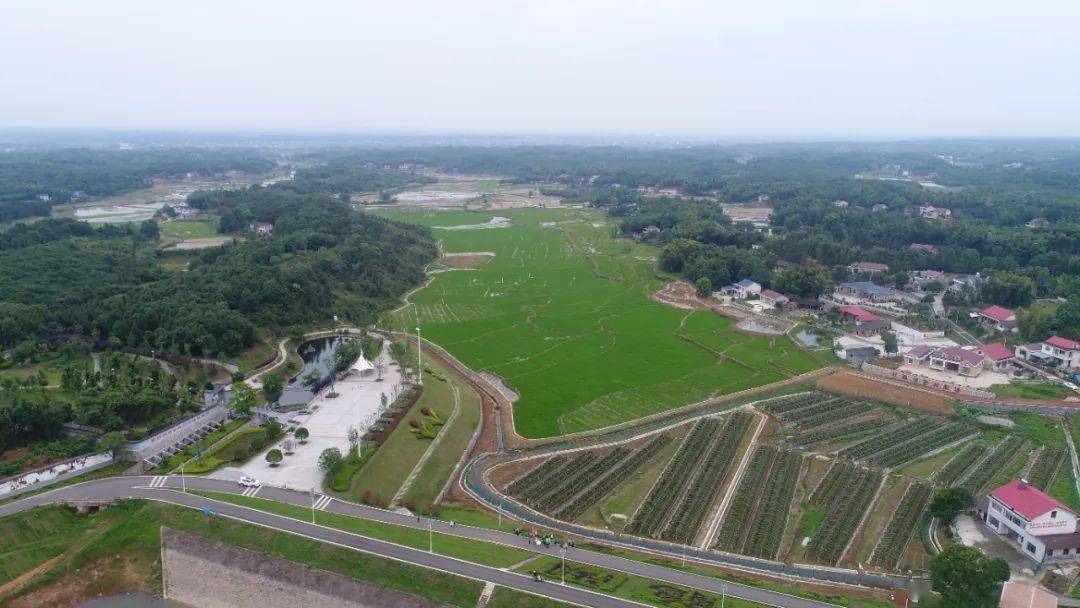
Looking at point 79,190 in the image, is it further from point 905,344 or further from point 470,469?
point 905,344

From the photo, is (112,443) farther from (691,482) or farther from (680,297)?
(680,297)

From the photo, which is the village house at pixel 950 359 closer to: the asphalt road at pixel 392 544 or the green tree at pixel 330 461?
the asphalt road at pixel 392 544

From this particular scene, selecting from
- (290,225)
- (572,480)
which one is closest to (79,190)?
A: (290,225)

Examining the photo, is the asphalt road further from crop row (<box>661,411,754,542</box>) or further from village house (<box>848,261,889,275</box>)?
village house (<box>848,261,889,275</box>)

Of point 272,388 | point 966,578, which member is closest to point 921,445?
point 966,578

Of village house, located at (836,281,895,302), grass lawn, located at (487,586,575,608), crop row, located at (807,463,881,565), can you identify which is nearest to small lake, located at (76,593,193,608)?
grass lawn, located at (487,586,575,608)
